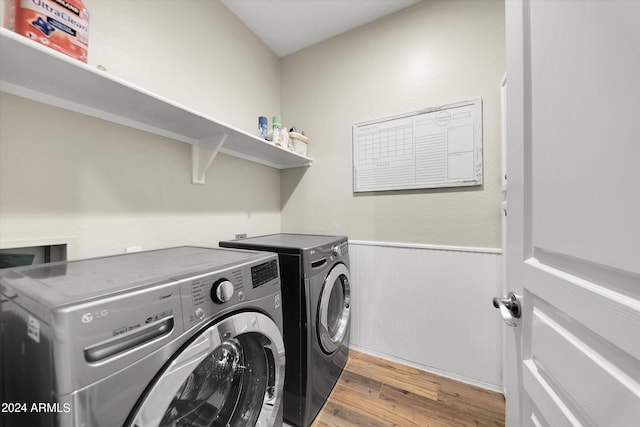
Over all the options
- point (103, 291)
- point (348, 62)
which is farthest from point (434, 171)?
point (103, 291)

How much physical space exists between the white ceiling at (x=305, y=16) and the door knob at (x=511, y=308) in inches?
81.9

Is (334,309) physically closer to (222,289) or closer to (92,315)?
(222,289)

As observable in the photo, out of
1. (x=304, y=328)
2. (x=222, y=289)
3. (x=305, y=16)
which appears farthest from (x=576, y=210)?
(x=305, y=16)

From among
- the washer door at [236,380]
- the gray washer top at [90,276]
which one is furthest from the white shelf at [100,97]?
the washer door at [236,380]

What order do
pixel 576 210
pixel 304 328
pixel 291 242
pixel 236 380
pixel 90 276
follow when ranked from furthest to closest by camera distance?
pixel 291 242 < pixel 304 328 < pixel 236 380 < pixel 90 276 < pixel 576 210

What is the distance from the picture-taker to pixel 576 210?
469 mm

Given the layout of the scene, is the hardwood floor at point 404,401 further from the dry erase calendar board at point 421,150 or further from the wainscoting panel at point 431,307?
the dry erase calendar board at point 421,150

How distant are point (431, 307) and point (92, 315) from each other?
183 centimetres

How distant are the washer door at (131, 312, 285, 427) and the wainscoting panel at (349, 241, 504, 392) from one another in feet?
3.71

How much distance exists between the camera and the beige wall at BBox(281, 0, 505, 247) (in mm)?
1547

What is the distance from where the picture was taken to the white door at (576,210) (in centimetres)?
37

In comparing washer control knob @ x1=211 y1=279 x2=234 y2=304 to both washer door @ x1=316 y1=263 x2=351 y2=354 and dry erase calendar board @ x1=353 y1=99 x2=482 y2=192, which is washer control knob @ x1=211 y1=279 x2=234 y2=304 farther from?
dry erase calendar board @ x1=353 y1=99 x2=482 y2=192

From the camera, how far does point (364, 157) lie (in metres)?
1.94

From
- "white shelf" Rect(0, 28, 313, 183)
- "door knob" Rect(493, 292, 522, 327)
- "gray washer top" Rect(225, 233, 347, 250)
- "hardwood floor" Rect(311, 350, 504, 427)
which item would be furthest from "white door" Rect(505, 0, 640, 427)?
"white shelf" Rect(0, 28, 313, 183)
